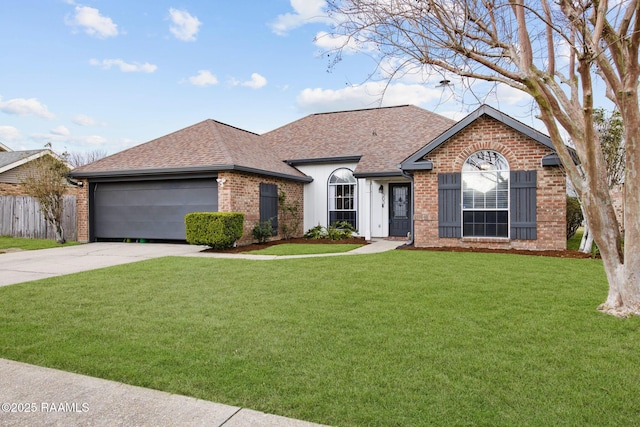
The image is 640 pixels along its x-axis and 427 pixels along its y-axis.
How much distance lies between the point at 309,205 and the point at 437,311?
468 inches

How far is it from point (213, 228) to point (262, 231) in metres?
2.45

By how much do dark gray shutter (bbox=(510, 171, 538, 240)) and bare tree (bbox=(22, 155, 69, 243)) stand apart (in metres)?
14.6

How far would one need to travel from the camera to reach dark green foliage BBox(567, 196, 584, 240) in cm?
1299

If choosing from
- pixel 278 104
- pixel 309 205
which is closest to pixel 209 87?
pixel 278 104

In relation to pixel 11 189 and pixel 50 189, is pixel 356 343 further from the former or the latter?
pixel 11 189

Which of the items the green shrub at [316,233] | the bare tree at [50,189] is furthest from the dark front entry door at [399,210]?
the bare tree at [50,189]

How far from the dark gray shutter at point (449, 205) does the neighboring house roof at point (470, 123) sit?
2.14 ft

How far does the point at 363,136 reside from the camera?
16828 millimetres

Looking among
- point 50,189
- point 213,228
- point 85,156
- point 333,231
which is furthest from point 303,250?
point 85,156

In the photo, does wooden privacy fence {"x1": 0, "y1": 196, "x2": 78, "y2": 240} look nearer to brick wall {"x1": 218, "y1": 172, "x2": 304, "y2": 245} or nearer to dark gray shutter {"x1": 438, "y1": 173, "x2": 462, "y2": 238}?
brick wall {"x1": 218, "y1": 172, "x2": 304, "y2": 245}

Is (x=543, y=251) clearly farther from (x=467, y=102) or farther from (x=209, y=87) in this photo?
(x=209, y=87)

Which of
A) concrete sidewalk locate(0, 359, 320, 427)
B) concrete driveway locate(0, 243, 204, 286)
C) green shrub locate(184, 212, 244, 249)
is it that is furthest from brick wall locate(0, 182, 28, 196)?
concrete sidewalk locate(0, 359, 320, 427)

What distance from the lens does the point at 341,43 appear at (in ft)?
16.9

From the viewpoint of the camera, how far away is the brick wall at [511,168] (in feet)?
34.9
